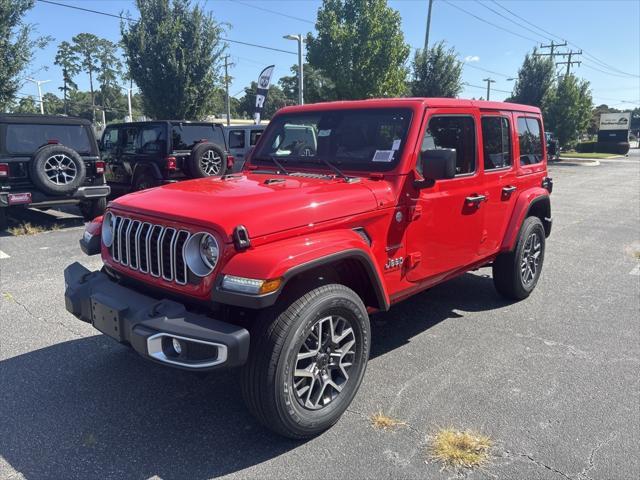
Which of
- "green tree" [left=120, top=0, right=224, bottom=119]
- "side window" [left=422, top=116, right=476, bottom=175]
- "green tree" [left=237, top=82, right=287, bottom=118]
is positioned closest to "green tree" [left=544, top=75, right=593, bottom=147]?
"green tree" [left=120, top=0, right=224, bottom=119]

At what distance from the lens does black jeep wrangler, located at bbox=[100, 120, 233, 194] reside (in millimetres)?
10383

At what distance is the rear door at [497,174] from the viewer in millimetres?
4445

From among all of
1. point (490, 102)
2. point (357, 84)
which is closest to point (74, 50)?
point (357, 84)

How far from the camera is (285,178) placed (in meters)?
3.75

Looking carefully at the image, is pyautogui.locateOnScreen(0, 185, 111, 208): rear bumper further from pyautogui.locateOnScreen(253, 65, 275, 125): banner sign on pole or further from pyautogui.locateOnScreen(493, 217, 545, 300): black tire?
pyautogui.locateOnScreen(253, 65, 275, 125): banner sign on pole

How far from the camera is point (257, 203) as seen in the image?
290 centimetres

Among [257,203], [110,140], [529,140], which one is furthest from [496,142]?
[110,140]

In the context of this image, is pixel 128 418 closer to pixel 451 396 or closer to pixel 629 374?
pixel 451 396

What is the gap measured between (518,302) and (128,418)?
392 cm

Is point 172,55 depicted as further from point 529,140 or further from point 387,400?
point 387,400

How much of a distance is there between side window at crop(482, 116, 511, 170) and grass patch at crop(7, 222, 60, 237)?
745 centimetres

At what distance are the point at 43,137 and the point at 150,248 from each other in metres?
7.16

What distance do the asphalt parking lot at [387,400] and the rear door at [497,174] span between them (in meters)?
0.85

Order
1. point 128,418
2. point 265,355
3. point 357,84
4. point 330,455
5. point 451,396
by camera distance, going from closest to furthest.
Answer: point 265,355 → point 330,455 → point 128,418 → point 451,396 → point 357,84
